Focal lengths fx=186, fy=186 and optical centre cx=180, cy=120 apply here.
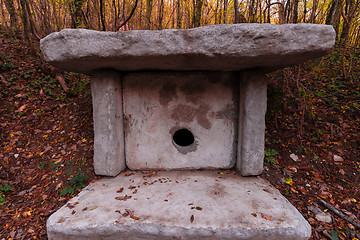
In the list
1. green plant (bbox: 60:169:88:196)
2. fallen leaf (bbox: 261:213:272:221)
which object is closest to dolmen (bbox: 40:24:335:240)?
fallen leaf (bbox: 261:213:272:221)

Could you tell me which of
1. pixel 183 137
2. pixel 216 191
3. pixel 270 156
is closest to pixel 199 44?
pixel 216 191

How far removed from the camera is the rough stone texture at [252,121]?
2072mm

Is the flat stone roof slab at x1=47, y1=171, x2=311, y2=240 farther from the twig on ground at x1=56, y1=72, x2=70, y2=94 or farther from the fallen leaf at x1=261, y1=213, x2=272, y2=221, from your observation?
the twig on ground at x1=56, y1=72, x2=70, y2=94

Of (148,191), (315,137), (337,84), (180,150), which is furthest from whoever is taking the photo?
(337,84)

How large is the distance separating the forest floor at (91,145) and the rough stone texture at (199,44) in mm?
1462

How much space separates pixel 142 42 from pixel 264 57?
3.38ft

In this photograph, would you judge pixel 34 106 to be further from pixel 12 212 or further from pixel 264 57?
pixel 264 57

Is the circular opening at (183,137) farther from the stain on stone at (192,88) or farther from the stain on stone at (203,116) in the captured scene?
→ the stain on stone at (192,88)

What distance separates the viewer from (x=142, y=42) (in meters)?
1.55

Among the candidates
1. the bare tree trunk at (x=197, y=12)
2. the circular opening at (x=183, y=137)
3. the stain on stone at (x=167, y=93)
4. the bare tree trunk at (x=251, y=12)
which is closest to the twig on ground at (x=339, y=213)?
the circular opening at (x=183, y=137)

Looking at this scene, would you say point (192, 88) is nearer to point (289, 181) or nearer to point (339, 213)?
point (289, 181)

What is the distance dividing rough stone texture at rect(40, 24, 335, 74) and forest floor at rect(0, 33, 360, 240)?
4.80 ft

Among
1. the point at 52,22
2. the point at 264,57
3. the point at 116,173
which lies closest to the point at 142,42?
the point at 264,57

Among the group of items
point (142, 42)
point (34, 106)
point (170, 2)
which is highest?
point (170, 2)
